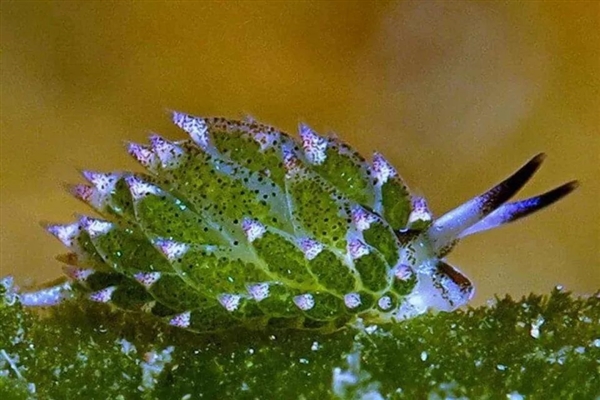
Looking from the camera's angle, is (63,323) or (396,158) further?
(396,158)

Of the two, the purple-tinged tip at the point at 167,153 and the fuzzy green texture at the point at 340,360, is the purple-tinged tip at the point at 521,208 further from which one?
the purple-tinged tip at the point at 167,153

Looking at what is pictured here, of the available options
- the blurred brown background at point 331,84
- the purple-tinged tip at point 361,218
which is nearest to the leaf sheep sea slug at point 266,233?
the purple-tinged tip at point 361,218

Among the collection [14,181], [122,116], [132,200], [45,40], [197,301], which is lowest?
[197,301]

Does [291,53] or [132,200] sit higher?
[291,53]

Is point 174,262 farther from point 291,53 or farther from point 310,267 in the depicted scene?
point 291,53

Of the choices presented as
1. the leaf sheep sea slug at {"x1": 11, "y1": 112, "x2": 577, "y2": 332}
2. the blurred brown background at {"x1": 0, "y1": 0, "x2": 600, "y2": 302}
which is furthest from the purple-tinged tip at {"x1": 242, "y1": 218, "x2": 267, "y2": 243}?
the blurred brown background at {"x1": 0, "y1": 0, "x2": 600, "y2": 302}

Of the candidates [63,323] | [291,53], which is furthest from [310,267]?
[291,53]
